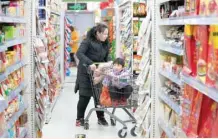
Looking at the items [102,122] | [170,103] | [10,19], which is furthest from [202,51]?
[102,122]

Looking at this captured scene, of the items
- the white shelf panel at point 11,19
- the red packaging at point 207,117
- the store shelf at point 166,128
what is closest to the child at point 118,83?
the store shelf at point 166,128

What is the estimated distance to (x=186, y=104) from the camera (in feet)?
10.4

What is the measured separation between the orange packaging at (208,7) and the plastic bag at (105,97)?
3168 mm

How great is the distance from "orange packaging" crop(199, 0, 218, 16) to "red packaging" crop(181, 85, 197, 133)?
2.05 feet

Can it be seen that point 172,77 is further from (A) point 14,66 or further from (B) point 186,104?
(A) point 14,66

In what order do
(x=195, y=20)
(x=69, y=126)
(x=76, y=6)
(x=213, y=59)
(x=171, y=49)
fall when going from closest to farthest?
(x=213, y=59), (x=195, y=20), (x=171, y=49), (x=69, y=126), (x=76, y=6)

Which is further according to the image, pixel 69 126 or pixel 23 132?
pixel 69 126

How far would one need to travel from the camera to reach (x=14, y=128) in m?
4.15

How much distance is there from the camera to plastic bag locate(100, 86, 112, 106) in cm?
589

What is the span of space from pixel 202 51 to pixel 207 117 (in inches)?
18.6

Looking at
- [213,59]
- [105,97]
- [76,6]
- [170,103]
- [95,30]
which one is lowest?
[105,97]

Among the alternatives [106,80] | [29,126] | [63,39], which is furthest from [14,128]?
[63,39]

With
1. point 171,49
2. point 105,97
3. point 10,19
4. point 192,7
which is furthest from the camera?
point 105,97

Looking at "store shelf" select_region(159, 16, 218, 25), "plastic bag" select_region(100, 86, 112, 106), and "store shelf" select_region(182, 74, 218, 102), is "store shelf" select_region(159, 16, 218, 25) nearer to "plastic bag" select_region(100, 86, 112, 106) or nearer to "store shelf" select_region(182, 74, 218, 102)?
"store shelf" select_region(182, 74, 218, 102)
